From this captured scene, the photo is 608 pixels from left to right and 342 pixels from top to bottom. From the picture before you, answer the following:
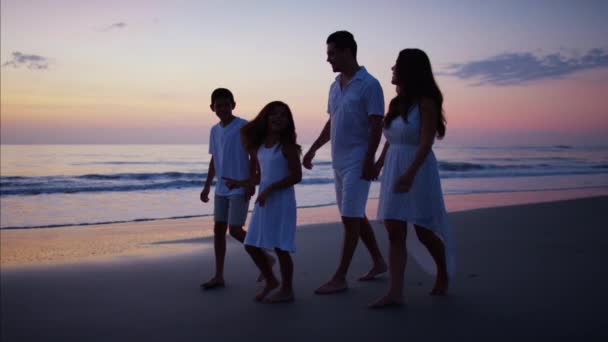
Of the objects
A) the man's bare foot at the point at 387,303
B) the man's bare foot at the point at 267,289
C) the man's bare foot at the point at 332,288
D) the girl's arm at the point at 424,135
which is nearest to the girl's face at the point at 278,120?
the girl's arm at the point at 424,135

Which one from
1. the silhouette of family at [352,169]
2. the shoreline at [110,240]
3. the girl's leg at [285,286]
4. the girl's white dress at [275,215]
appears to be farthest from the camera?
the shoreline at [110,240]

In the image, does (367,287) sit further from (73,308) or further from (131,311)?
(73,308)

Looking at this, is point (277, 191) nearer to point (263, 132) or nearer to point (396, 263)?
point (263, 132)

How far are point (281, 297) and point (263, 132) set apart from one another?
47.0 inches

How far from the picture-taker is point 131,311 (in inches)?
145

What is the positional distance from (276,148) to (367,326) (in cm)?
137

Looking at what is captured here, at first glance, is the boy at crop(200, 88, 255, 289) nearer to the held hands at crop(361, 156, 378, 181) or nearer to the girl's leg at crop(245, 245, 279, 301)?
the girl's leg at crop(245, 245, 279, 301)

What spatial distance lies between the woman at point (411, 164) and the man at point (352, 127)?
0.21 meters

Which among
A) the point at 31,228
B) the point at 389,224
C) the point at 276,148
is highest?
the point at 276,148

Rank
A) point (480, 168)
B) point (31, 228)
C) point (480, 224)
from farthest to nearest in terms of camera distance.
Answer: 1. point (480, 168)
2. point (31, 228)
3. point (480, 224)

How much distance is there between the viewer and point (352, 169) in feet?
12.8

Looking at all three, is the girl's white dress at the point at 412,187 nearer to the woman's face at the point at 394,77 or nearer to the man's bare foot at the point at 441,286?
the woman's face at the point at 394,77

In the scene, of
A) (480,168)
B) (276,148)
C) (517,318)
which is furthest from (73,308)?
(480,168)

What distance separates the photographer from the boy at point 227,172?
4.20 meters
